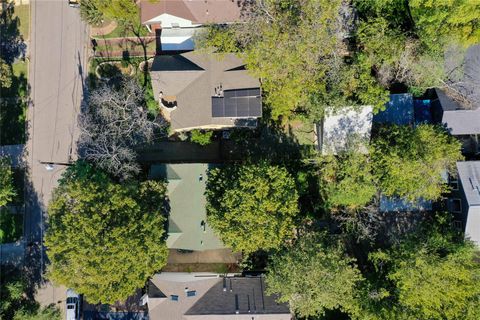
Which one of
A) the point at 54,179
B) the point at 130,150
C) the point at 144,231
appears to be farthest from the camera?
the point at 54,179

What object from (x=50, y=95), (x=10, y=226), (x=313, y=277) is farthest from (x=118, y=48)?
(x=313, y=277)

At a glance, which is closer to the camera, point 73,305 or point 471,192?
point 471,192

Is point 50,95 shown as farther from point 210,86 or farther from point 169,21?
point 210,86

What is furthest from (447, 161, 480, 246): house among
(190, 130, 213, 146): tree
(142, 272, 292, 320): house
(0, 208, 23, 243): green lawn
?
(0, 208, 23, 243): green lawn

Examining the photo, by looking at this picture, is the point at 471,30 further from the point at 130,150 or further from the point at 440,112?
the point at 130,150

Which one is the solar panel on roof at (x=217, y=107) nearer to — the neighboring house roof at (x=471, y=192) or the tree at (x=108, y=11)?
the tree at (x=108, y=11)

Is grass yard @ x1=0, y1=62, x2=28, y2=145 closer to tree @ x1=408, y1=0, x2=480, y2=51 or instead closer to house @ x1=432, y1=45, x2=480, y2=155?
tree @ x1=408, y1=0, x2=480, y2=51

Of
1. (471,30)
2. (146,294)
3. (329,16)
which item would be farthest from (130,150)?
(471,30)
